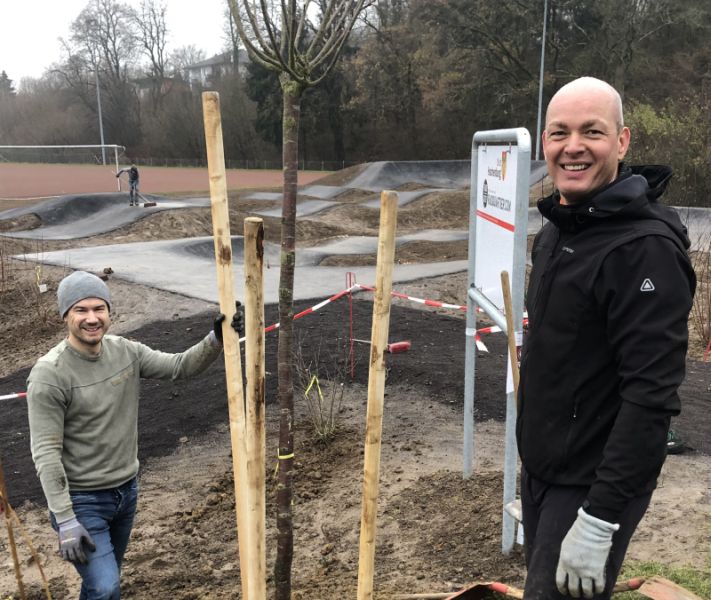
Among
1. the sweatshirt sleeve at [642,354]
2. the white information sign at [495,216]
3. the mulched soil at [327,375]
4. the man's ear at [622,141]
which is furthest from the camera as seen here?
the mulched soil at [327,375]

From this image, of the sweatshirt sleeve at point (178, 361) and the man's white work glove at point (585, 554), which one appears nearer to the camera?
the man's white work glove at point (585, 554)

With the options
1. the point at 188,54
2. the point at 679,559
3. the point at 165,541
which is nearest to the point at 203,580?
the point at 165,541

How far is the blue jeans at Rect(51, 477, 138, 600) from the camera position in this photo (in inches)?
104

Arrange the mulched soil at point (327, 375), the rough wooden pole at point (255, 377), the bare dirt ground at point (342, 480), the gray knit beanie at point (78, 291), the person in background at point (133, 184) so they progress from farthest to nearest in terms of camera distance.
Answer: the person in background at point (133, 184) → the mulched soil at point (327, 375) → the bare dirt ground at point (342, 480) → the gray knit beanie at point (78, 291) → the rough wooden pole at point (255, 377)

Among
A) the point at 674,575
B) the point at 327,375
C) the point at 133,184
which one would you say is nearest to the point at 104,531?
the point at 674,575

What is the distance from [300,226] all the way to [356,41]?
30519 mm

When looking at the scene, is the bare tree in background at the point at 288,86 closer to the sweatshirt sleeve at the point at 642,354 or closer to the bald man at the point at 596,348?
the bald man at the point at 596,348

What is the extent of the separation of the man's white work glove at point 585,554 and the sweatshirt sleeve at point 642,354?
0.10ft

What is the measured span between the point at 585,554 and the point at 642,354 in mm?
538

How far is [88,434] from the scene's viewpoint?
9.21 ft

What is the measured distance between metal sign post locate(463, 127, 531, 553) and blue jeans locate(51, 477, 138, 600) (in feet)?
5.78

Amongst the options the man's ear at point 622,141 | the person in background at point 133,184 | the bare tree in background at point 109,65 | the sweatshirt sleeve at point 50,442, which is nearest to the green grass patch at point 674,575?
the man's ear at point 622,141

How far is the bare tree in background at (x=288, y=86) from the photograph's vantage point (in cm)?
237

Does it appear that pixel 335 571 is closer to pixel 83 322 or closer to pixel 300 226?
pixel 83 322
